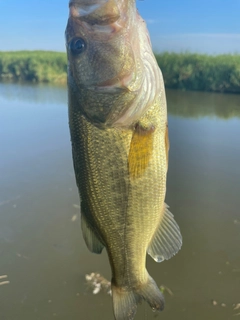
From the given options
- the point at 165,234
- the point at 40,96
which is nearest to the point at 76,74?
the point at 165,234

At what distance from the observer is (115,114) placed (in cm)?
148

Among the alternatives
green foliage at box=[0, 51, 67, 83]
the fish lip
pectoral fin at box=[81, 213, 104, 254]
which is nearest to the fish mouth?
the fish lip

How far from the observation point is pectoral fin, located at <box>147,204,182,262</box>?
176 centimetres

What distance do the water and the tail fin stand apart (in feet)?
6.70

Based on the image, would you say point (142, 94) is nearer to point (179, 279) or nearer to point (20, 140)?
point (179, 279)

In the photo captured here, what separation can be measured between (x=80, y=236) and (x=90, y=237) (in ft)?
11.1

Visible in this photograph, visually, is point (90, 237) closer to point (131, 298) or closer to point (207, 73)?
point (131, 298)

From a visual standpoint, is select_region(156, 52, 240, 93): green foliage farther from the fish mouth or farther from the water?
the fish mouth

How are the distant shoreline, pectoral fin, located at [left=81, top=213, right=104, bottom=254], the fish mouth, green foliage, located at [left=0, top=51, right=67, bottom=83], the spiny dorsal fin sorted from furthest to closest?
green foliage, located at [left=0, top=51, right=67, bottom=83] → the distant shoreline → pectoral fin, located at [left=81, top=213, right=104, bottom=254] → the spiny dorsal fin → the fish mouth

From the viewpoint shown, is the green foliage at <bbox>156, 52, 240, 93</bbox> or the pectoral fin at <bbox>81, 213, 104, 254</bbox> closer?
the pectoral fin at <bbox>81, 213, 104, 254</bbox>

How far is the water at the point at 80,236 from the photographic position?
3.80 meters

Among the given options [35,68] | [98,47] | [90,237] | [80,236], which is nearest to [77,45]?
→ [98,47]

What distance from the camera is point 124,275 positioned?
1785 millimetres

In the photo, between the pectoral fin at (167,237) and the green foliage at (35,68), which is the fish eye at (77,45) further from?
the green foliage at (35,68)
